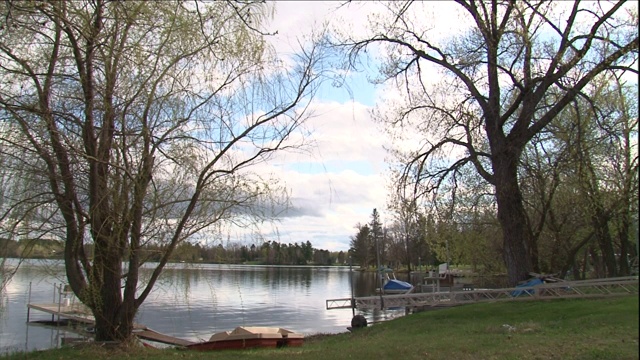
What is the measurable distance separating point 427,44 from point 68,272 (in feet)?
49.8

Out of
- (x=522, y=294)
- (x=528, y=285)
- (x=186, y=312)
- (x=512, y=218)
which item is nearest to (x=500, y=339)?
(x=522, y=294)

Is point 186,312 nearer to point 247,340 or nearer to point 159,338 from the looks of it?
point 159,338

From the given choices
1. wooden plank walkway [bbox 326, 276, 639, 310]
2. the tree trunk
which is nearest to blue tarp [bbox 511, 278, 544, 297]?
wooden plank walkway [bbox 326, 276, 639, 310]

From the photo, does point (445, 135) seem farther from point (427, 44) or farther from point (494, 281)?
point (494, 281)

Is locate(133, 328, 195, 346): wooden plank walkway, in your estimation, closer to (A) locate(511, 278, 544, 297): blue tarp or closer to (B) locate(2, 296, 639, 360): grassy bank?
(B) locate(2, 296, 639, 360): grassy bank

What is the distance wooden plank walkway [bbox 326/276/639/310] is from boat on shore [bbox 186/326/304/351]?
749cm

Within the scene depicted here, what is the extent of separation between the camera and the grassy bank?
1034 cm

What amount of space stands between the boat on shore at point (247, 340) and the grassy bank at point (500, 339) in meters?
1.92

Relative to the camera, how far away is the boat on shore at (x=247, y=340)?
604 inches

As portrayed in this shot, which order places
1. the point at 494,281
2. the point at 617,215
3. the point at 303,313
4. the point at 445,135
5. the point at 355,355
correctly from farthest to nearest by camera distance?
the point at 494,281 < the point at 303,313 < the point at 617,215 < the point at 445,135 < the point at 355,355

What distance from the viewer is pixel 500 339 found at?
11820 mm

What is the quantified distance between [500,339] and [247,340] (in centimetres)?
681

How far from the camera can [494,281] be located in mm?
44219

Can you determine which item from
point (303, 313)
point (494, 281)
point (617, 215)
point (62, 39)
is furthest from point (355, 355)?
point (494, 281)
